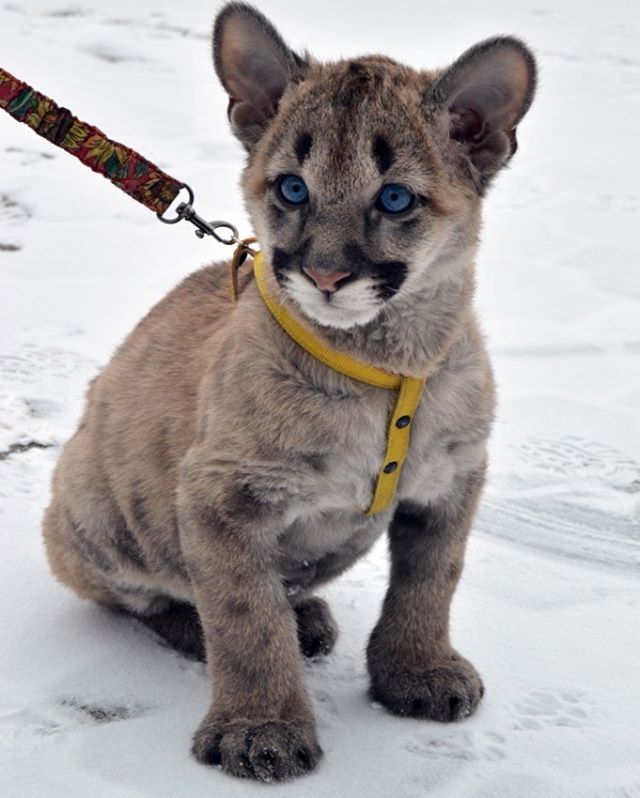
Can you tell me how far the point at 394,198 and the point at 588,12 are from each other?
9896 mm

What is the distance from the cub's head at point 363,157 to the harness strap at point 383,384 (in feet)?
0.40

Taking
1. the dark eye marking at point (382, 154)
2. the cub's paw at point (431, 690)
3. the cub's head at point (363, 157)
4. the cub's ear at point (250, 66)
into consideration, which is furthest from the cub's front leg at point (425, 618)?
the cub's ear at point (250, 66)

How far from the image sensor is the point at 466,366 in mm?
3652

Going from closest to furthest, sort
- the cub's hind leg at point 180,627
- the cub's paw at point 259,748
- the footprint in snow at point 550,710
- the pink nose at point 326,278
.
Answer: the pink nose at point 326,278 < the cub's paw at point 259,748 < the footprint in snow at point 550,710 < the cub's hind leg at point 180,627

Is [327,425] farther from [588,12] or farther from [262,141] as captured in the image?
[588,12]

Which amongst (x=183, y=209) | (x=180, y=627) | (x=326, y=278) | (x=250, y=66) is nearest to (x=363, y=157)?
(x=326, y=278)

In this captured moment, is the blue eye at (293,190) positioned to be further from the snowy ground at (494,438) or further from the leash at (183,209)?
the snowy ground at (494,438)

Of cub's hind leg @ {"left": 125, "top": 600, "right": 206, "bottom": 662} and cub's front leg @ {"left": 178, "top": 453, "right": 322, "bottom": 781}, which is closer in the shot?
cub's front leg @ {"left": 178, "top": 453, "right": 322, "bottom": 781}

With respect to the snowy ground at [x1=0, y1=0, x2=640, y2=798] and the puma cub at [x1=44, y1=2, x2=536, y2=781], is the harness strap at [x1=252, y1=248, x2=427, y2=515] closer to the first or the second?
the puma cub at [x1=44, y1=2, x2=536, y2=781]

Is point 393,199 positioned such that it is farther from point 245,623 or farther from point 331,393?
point 245,623

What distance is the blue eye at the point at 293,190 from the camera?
10.8 ft

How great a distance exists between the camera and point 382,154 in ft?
10.6

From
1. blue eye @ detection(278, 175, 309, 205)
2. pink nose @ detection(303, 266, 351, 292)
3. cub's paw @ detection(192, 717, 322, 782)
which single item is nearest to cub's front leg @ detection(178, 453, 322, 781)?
cub's paw @ detection(192, 717, 322, 782)

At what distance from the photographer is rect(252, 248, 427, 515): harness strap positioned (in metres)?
3.45
